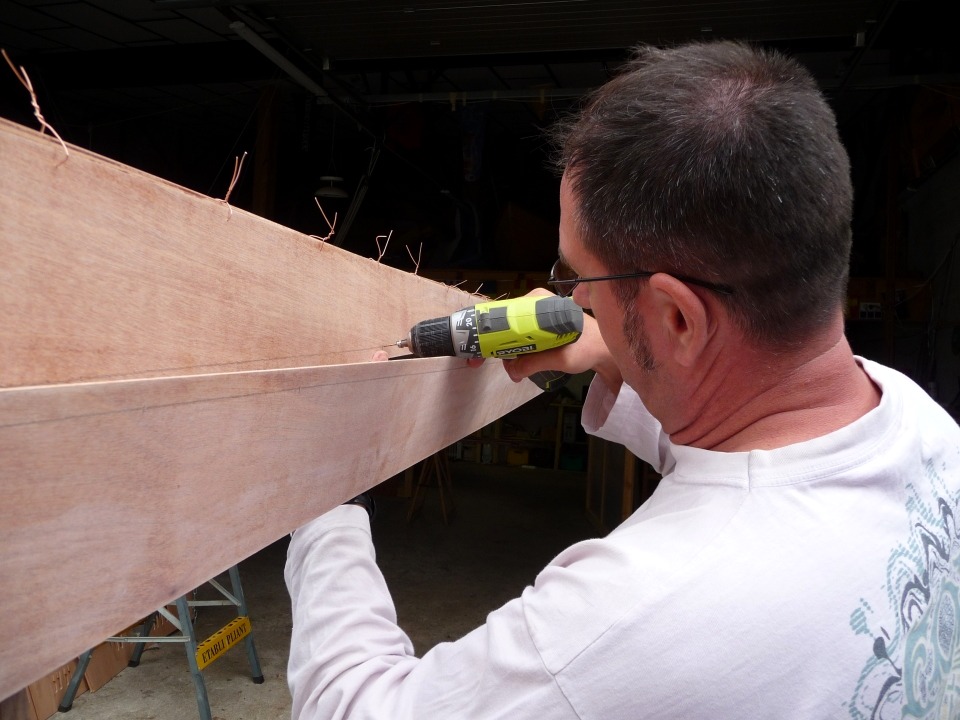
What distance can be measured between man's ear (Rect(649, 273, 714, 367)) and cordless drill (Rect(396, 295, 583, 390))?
51 cm

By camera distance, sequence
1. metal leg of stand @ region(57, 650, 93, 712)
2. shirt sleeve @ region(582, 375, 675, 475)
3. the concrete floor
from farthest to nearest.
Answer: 1. the concrete floor
2. metal leg of stand @ region(57, 650, 93, 712)
3. shirt sleeve @ region(582, 375, 675, 475)

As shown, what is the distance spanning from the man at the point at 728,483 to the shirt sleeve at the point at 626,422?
2.03 ft

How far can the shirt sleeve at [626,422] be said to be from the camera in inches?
64.4

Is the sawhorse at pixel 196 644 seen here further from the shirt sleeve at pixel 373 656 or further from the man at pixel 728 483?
the man at pixel 728 483

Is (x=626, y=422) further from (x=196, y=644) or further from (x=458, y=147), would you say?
(x=458, y=147)

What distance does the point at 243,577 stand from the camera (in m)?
5.97

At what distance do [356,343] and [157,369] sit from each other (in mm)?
537

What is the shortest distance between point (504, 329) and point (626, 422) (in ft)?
1.46

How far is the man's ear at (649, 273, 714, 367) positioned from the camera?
875 mm

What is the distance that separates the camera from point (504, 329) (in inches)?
57.4

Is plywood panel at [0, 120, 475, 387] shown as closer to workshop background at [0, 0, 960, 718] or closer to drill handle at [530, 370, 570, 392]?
drill handle at [530, 370, 570, 392]

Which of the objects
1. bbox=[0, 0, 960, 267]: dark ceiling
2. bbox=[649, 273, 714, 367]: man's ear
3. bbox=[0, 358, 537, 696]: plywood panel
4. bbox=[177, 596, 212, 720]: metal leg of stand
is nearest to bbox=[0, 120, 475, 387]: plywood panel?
bbox=[0, 358, 537, 696]: plywood panel

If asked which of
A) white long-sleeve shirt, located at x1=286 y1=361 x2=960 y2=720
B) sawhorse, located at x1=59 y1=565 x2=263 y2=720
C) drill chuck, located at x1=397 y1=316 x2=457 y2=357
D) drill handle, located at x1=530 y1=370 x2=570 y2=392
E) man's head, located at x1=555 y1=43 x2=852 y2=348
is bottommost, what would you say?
sawhorse, located at x1=59 y1=565 x2=263 y2=720

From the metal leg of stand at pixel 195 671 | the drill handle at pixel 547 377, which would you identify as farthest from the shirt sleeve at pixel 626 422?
the metal leg of stand at pixel 195 671
